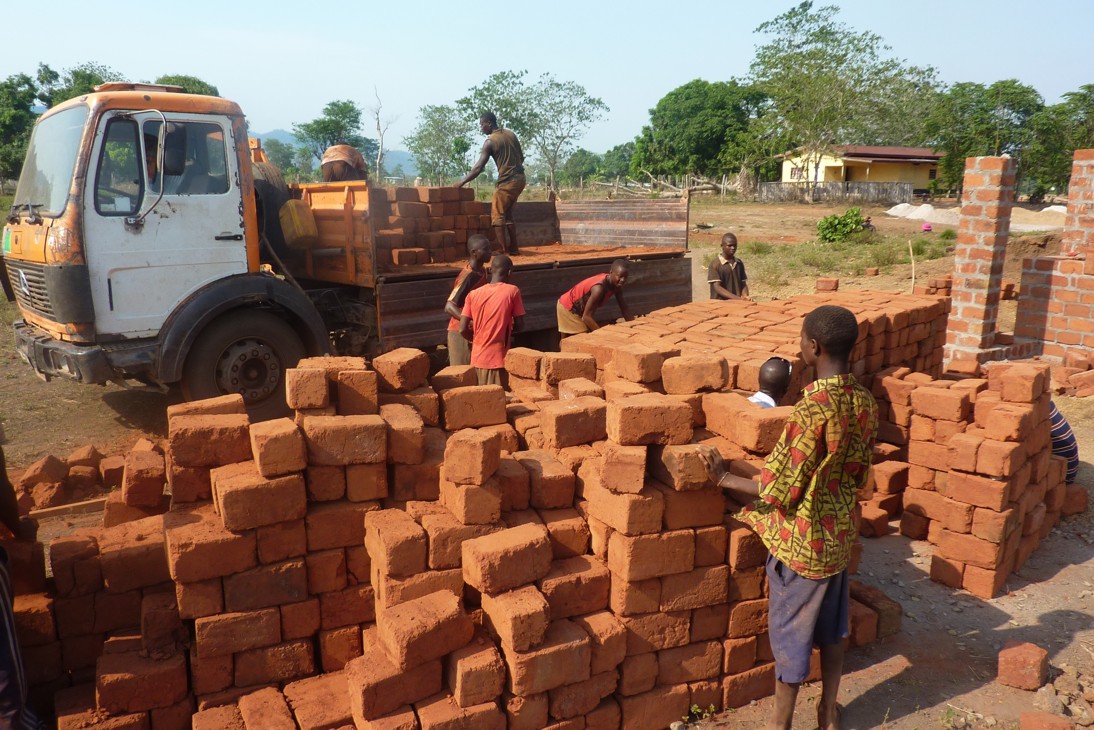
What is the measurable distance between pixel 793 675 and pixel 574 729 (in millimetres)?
956

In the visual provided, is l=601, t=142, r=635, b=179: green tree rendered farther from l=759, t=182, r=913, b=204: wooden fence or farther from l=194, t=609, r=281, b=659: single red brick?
l=194, t=609, r=281, b=659: single red brick

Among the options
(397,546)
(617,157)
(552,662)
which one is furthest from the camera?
(617,157)

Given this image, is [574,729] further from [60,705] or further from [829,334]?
[60,705]

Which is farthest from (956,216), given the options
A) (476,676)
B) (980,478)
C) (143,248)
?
(476,676)

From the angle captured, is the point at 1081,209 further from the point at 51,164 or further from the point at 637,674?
the point at 51,164

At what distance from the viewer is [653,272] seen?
29.7 ft

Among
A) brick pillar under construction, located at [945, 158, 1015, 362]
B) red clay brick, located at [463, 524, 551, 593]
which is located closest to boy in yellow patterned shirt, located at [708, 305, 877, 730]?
red clay brick, located at [463, 524, 551, 593]

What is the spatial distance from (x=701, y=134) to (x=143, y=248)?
140 ft

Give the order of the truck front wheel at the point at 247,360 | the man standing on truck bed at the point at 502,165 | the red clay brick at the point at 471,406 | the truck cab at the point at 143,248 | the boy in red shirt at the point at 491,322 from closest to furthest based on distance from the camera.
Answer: the red clay brick at the point at 471,406 → the truck cab at the point at 143,248 → the boy in red shirt at the point at 491,322 → the truck front wheel at the point at 247,360 → the man standing on truck bed at the point at 502,165

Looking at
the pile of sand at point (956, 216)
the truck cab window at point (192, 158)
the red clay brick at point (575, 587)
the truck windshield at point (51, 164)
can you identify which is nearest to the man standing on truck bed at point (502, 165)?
the truck cab window at point (192, 158)

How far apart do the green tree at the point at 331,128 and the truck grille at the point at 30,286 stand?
161 feet

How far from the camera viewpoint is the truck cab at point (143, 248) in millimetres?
5645

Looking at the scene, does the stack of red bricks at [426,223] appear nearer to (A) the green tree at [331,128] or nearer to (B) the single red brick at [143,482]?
(B) the single red brick at [143,482]

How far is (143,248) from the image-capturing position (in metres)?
5.87
